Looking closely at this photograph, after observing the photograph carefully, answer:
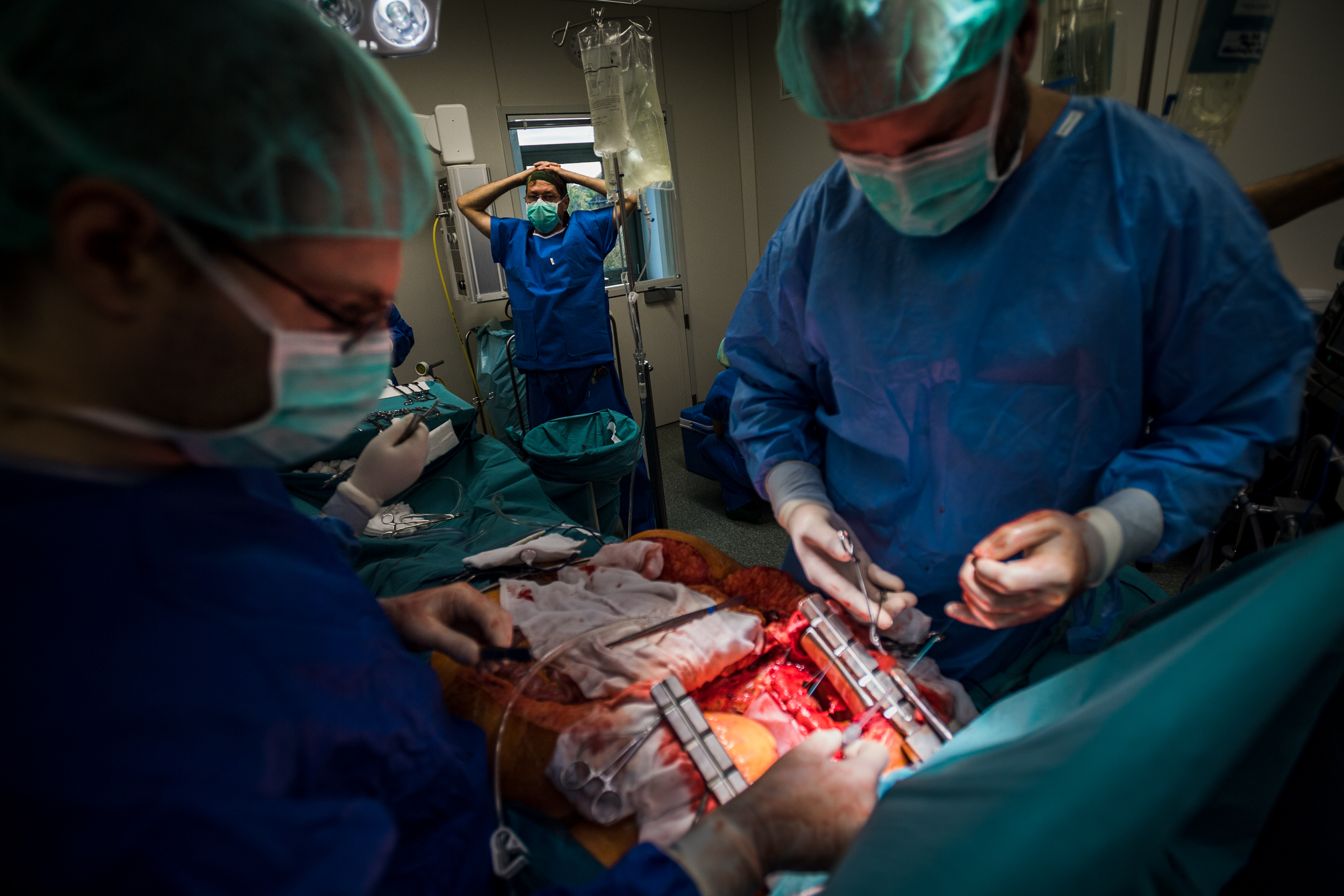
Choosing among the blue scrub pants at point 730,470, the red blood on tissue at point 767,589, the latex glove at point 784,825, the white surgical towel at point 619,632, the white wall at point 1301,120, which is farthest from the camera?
the blue scrub pants at point 730,470

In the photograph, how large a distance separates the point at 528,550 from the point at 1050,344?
140 cm

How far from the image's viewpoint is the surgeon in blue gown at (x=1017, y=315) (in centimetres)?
93

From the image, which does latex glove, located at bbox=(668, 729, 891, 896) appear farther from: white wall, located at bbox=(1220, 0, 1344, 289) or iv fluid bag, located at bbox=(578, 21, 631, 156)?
white wall, located at bbox=(1220, 0, 1344, 289)

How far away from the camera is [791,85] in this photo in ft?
3.36

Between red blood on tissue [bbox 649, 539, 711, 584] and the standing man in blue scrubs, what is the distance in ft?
5.95

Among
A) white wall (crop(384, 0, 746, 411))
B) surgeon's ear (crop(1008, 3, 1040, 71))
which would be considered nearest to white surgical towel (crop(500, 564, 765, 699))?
surgeon's ear (crop(1008, 3, 1040, 71))

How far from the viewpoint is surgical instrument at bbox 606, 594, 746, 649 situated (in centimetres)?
145

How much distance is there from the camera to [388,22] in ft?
6.30

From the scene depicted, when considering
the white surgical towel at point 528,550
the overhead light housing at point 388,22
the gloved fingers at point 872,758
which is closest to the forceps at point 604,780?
the gloved fingers at point 872,758

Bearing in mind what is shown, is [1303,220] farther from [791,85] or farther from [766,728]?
[766,728]

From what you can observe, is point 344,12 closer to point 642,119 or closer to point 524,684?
point 642,119

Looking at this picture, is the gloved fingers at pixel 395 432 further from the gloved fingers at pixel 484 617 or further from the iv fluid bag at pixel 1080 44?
the iv fluid bag at pixel 1080 44

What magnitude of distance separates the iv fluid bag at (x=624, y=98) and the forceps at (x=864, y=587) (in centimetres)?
203

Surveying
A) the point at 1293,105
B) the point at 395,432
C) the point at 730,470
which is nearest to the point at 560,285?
the point at 730,470
